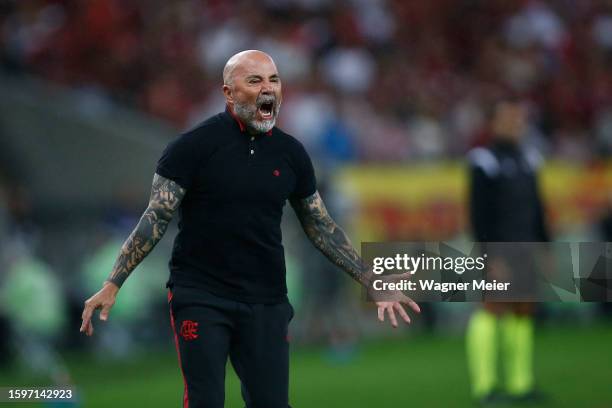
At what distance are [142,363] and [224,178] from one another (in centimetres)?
859

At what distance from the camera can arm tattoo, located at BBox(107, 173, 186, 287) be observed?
21.9 ft

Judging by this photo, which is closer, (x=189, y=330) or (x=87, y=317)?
(x=87, y=317)

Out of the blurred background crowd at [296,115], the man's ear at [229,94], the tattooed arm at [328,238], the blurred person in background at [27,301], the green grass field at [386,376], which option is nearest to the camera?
the man's ear at [229,94]

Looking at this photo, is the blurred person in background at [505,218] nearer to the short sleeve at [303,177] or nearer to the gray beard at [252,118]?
the short sleeve at [303,177]

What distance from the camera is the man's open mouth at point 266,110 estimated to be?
6.80 meters

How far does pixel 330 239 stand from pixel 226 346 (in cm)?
90

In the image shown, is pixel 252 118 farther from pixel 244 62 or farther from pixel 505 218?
pixel 505 218

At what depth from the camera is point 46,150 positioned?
17.1 meters

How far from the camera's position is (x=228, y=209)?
6.79m

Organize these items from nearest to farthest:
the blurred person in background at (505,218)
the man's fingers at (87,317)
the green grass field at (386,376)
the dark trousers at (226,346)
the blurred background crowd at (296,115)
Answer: the man's fingers at (87,317), the dark trousers at (226,346), the blurred person in background at (505,218), the green grass field at (386,376), the blurred background crowd at (296,115)

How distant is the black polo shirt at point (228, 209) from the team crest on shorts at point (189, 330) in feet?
0.67

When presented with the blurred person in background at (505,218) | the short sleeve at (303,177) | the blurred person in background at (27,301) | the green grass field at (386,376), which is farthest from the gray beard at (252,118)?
the blurred person in background at (27,301)

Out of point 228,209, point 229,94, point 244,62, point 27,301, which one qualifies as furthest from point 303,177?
point 27,301

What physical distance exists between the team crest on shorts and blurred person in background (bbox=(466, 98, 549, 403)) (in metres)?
4.40
